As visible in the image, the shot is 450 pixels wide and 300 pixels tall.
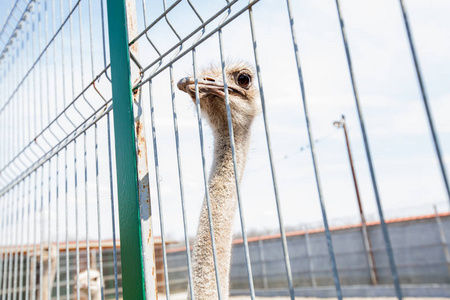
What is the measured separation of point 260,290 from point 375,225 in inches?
212

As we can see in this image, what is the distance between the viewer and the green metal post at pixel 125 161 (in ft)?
5.74

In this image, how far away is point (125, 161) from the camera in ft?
6.05

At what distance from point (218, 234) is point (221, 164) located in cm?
43

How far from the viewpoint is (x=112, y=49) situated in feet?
6.66

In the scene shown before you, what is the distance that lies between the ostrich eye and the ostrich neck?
69 centimetres

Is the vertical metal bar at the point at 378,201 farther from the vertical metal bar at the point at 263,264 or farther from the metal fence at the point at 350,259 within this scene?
the vertical metal bar at the point at 263,264

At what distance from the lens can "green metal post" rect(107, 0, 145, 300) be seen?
175 centimetres

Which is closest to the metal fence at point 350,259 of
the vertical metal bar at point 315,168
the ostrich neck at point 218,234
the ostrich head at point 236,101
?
the ostrich head at point 236,101

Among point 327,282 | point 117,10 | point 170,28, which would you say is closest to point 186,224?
Result: point 170,28

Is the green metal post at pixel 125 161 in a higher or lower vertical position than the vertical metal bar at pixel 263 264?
higher

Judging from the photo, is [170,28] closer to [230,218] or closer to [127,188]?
[127,188]

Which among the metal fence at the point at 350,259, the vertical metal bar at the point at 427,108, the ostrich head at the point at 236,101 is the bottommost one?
the metal fence at the point at 350,259

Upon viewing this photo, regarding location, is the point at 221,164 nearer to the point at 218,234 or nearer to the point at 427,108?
the point at 218,234

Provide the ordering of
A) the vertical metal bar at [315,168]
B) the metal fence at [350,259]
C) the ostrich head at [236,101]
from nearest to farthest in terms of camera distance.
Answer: the vertical metal bar at [315,168] < the ostrich head at [236,101] < the metal fence at [350,259]
